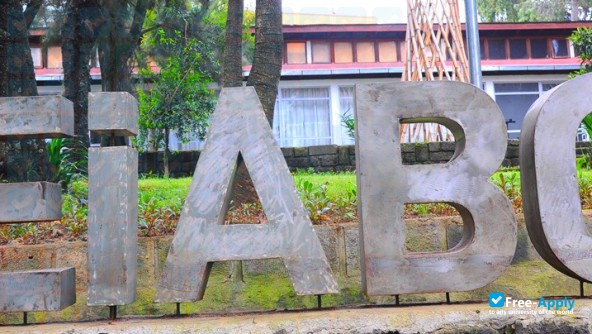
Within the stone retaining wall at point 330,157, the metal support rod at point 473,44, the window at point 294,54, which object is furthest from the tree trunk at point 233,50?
the window at point 294,54

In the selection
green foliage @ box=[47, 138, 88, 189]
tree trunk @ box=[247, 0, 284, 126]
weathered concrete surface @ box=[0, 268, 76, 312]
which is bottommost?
weathered concrete surface @ box=[0, 268, 76, 312]

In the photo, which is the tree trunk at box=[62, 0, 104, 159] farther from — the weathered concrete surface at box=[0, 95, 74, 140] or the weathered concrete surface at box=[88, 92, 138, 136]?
the weathered concrete surface at box=[88, 92, 138, 136]

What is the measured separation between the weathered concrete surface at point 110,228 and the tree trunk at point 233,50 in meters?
2.37

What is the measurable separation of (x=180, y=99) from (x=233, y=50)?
26.3 feet

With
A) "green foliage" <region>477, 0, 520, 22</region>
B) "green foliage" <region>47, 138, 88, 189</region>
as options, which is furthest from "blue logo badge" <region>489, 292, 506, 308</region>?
"green foliage" <region>477, 0, 520, 22</region>

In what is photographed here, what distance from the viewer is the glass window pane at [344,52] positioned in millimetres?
16703

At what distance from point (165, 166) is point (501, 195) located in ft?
28.9

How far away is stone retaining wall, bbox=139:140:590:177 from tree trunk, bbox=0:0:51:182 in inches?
205

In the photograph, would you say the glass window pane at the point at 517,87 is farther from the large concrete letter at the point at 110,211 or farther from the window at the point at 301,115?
the large concrete letter at the point at 110,211

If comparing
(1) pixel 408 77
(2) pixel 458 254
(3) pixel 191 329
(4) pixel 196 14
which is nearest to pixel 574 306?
(2) pixel 458 254

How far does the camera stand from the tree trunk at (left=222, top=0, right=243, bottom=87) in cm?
552

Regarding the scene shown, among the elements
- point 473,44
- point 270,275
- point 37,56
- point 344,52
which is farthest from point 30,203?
point 37,56

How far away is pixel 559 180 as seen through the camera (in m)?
3.20

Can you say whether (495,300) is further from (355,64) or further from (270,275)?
(355,64)
